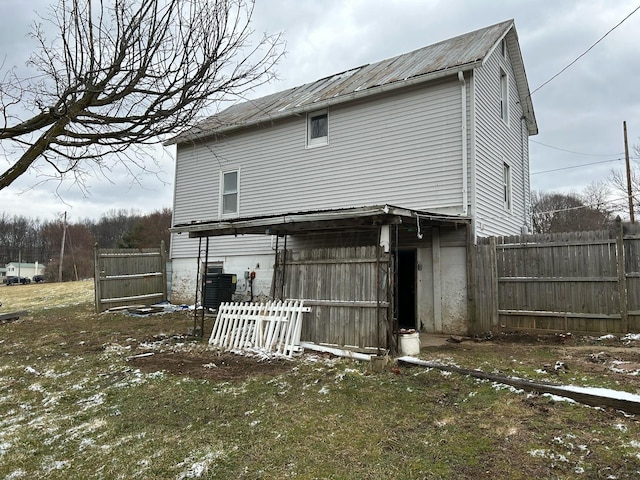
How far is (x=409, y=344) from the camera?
254 inches

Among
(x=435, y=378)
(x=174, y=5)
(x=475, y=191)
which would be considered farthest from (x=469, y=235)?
(x=174, y=5)

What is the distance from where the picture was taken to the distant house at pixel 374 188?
7.19 metres

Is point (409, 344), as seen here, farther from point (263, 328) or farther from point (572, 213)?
point (572, 213)

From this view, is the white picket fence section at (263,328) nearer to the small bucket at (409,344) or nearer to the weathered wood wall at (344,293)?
the weathered wood wall at (344,293)

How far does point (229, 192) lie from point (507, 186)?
8.07 m

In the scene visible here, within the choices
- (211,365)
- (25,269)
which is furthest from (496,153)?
(25,269)

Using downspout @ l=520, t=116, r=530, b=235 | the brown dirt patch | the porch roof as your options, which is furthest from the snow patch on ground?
downspout @ l=520, t=116, r=530, b=235

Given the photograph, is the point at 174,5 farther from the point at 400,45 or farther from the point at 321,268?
the point at 400,45

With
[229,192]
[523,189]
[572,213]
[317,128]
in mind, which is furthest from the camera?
[572,213]

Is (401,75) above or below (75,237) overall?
below

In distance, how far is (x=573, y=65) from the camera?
11969 millimetres

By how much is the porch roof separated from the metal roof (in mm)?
1969

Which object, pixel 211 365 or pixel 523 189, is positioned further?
pixel 523 189

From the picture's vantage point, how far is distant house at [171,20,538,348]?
7188 mm
